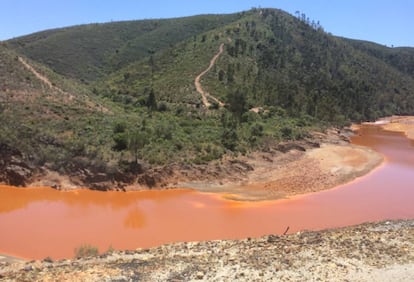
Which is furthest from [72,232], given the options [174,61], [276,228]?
[174,61]

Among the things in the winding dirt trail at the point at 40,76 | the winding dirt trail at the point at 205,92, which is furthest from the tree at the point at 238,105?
the winding dirt trail at the point at 40,76

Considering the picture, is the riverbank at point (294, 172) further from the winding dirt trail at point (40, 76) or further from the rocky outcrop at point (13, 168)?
the winding dirt trail at point (40, 76)

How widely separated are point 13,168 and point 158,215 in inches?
493

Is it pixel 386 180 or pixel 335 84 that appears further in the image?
pixel 335 84

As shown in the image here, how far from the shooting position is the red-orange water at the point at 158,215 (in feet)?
76.1

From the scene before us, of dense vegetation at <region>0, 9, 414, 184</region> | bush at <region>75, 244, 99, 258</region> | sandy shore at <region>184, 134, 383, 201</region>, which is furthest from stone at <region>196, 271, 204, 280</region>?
dense vegetation at <region>0, 9, 414, 184</region>

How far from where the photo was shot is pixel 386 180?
3912 centimetres

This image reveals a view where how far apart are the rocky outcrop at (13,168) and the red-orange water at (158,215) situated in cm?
97

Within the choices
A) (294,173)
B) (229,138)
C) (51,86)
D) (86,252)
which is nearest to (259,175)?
(294,173)

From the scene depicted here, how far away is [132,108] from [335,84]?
165 ft

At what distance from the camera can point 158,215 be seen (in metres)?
27.7

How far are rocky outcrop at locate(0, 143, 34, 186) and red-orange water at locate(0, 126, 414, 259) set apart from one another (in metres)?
0.97

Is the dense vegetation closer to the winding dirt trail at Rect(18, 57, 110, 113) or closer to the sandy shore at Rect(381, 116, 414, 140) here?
the winding dirt trail at Rect(18, 57, 110, 113)

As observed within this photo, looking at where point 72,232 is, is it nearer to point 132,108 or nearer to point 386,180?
point 386,180
